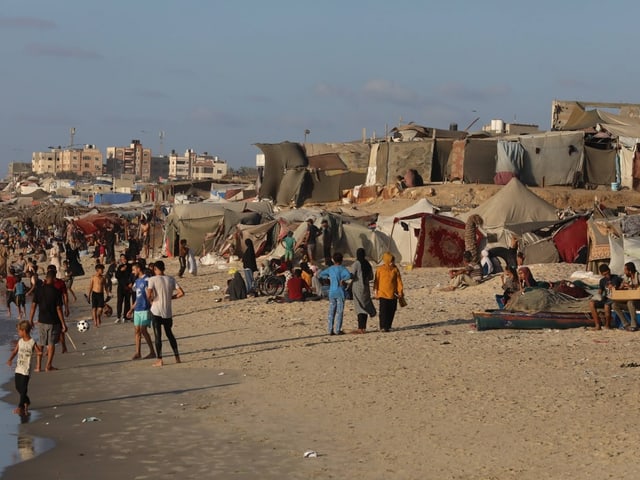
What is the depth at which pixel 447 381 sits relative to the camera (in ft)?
37.1

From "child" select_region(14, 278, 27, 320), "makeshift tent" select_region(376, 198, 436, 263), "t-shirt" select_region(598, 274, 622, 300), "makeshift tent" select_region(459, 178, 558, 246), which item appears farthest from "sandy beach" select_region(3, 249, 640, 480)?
"makeshift tent" select_region(459, 178, 558, 246)

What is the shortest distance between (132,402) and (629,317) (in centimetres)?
718

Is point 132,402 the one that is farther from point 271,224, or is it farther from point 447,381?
point 271,224

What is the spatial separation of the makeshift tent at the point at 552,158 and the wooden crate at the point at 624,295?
21.9m

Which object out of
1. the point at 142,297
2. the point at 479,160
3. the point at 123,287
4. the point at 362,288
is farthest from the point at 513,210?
the point at 142,297

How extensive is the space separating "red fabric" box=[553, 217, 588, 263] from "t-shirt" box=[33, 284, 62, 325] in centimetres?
1463

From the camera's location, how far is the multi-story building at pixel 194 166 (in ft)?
436

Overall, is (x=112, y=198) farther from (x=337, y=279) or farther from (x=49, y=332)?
(x=49, y=332)

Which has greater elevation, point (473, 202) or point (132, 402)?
point (473, 202)

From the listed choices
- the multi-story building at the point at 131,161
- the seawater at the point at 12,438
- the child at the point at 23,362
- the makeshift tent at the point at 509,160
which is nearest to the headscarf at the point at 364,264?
the seawater at the point at 12,438

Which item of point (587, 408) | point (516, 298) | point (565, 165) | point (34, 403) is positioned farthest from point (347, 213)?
point (587, 408)

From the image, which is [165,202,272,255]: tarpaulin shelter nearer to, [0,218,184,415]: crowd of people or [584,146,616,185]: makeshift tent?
[0,218,184,415]: crowd of people

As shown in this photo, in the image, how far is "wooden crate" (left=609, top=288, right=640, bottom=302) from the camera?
14.3 metres

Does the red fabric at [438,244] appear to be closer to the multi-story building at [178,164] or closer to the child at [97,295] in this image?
the child at [97,295]
